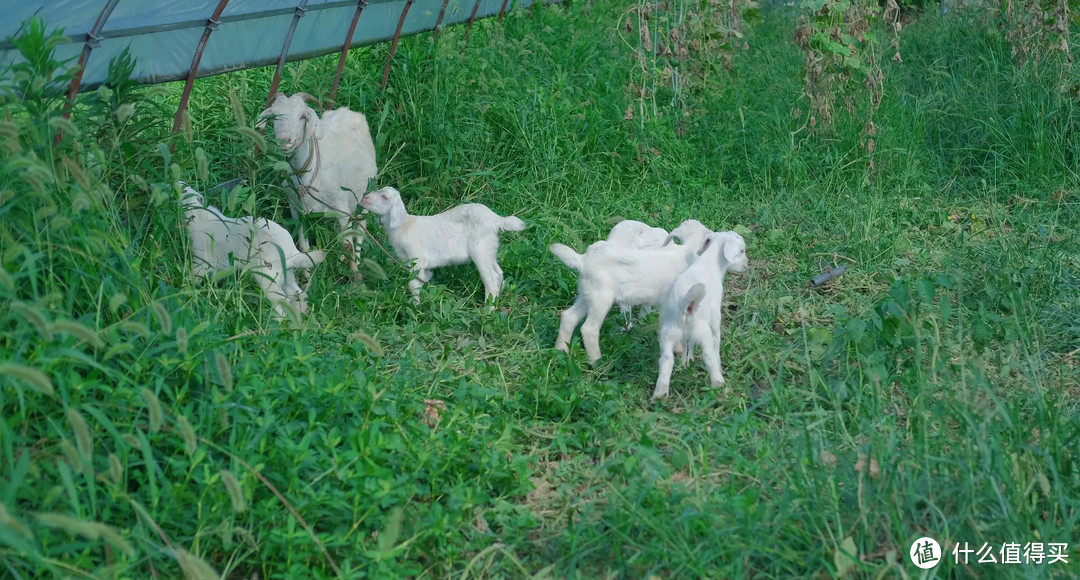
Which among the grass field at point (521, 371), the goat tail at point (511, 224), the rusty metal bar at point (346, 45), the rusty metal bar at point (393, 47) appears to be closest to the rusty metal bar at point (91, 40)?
the grass field at point (521, 371)

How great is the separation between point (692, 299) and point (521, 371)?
0.86 metres

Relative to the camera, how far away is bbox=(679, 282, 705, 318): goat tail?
3945mm

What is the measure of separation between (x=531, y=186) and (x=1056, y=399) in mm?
3574

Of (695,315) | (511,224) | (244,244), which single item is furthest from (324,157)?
(695,315)

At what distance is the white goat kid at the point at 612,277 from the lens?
4461mm

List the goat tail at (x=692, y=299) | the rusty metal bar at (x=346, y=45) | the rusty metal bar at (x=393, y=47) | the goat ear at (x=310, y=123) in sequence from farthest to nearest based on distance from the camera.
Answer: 1. the rusty metal bar at (x=393, y=47)
2. the rusty metal bar at (x=346, y=45)
3. the goat ear at (x=310, y=123)
4. the goat tail at (x=692, y=299)

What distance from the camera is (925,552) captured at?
109 inches

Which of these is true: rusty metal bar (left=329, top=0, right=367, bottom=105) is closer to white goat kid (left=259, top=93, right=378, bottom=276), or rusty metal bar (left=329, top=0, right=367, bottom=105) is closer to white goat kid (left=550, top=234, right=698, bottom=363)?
white goat kid (left=259, top=93, right=378, bottom=276)

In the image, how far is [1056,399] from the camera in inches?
140

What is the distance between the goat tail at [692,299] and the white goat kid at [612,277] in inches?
17.3

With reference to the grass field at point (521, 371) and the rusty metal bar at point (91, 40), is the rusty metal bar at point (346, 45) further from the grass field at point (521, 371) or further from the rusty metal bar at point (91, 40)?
the rusty metal bar at point (91, 40)

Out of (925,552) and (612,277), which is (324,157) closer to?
(612,277)

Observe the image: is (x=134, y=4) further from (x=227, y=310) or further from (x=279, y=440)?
(x=279, y=440)

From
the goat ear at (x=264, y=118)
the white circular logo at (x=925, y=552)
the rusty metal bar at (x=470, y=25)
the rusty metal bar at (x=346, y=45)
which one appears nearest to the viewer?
the white circular logo at (x=925, y=552)
